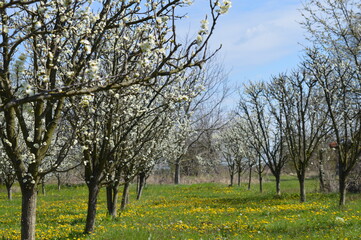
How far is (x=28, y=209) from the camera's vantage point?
20.5ft

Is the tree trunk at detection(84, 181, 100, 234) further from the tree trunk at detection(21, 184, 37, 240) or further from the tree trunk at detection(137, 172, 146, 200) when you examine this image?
the tree trunk at detection(137, 172, 146, 200)

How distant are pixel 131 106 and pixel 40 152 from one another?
2.40m

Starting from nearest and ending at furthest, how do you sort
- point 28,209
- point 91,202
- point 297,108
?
point 28,209
point 91,202
point 297,108

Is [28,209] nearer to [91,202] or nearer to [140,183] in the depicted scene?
[91,202]

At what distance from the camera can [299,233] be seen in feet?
27.6

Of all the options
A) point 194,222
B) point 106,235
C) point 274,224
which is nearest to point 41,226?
point 106,235

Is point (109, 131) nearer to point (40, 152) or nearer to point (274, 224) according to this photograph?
point (40, 152)

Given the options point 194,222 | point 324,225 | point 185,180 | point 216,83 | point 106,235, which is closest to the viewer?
point 106,235

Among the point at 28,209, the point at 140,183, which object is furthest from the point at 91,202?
the point at 140,183

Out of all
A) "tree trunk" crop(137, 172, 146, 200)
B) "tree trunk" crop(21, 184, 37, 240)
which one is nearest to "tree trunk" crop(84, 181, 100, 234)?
"tree trunk" crop(21, 184, 37, 240)

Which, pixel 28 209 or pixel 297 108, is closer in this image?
pixel 28 209

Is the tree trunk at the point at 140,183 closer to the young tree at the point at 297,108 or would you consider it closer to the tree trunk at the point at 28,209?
the young tree at the point at 297,108

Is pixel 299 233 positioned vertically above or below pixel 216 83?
below

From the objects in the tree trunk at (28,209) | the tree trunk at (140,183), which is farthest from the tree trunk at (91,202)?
the tree trunk at (140,183)
